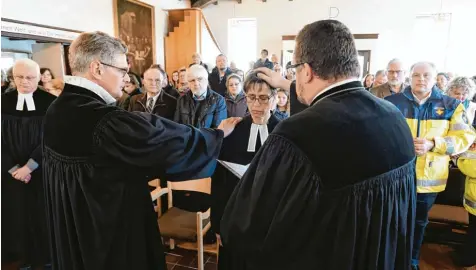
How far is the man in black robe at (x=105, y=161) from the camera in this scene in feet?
5.38

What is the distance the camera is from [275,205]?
1.22 m

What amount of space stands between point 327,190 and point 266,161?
23 cm

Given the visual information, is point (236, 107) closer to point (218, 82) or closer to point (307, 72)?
point (218, 82)

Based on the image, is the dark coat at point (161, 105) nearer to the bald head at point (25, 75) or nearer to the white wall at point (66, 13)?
the bald head at point (25, 75)

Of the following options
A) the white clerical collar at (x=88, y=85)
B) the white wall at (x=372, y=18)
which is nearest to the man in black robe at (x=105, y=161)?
the white clerical collar at (x=88, y=85)

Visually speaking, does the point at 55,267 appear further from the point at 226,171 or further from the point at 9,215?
the point at 9,215

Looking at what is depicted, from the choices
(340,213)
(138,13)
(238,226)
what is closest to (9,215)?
(238,226)

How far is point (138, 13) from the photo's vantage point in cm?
1029

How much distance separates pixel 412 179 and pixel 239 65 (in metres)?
13.0

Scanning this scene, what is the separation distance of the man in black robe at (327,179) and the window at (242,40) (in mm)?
12636

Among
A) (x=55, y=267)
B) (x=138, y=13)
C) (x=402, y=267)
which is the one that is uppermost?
(x=138, y=13)

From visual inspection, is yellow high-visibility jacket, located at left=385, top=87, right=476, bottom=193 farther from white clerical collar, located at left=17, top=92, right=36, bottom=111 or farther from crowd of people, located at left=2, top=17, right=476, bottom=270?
white clerical collar, located at left=17, top=92, right=36, bottom=111

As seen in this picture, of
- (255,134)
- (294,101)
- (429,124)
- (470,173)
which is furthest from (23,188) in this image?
(470,173)

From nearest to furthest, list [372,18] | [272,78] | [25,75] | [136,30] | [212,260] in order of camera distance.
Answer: [272,78]
[25,75]
[212,260]
[136,30]
[372,18]
